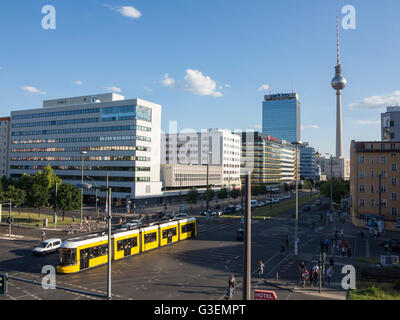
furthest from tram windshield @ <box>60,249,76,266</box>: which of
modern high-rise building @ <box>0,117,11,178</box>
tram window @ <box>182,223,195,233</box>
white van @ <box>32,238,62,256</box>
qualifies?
modern high-rise building @ <box>0,117,11,178</box>

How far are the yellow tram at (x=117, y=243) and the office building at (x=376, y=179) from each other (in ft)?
117

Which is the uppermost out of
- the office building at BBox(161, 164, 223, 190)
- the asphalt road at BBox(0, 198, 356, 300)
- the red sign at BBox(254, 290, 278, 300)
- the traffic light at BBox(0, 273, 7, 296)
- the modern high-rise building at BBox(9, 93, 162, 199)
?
the modern high-rise building at BBox(9, 93, 162, 199)

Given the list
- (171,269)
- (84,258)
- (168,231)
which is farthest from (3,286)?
(168,231)

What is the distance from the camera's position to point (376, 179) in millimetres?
57844

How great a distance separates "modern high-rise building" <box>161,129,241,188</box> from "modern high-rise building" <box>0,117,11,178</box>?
67.3 m

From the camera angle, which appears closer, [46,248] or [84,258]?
[84,258]

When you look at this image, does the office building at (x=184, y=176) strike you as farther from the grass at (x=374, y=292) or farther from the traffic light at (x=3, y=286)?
the traffic light at (x=3, y=286)

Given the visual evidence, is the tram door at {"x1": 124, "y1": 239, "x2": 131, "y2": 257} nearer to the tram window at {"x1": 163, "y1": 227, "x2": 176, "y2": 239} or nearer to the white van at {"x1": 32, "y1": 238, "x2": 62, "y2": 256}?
the tram window at {"x1": 163, "y1": 227, "x2": 176, "y2": 239}

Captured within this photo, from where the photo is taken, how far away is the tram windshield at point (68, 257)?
25.9 m

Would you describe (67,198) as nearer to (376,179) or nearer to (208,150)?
(376,179)

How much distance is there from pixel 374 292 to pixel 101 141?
77.0 metres

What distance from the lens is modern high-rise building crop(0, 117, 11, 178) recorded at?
403ft

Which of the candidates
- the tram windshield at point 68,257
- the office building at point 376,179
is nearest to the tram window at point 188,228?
the tram windshield at point 68,257
